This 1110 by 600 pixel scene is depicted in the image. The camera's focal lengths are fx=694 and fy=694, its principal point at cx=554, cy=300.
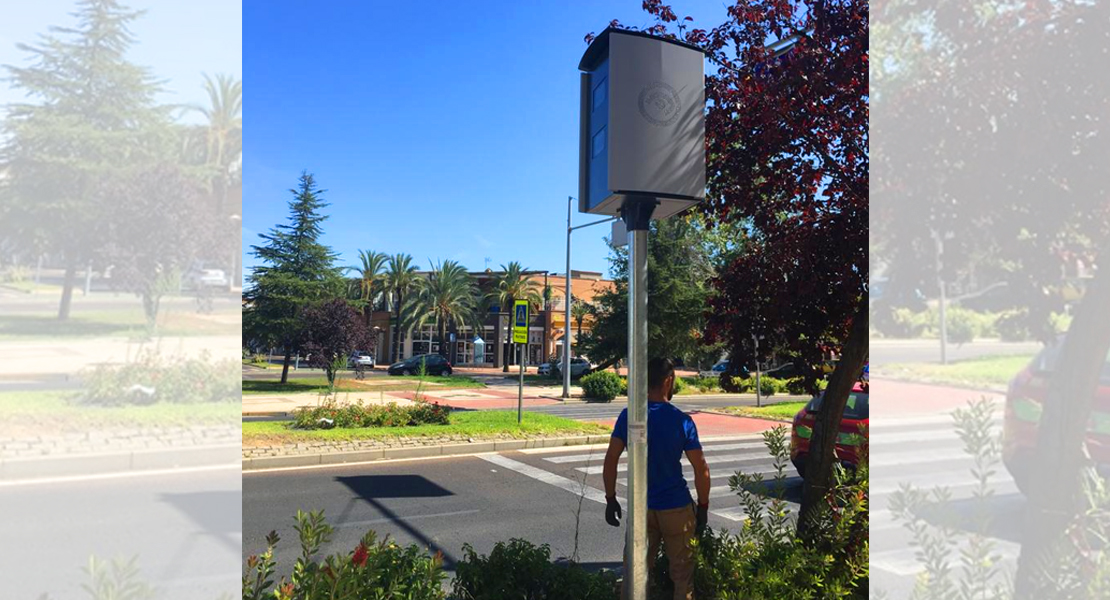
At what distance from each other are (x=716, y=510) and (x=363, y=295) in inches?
2124

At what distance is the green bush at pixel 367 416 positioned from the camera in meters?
14.5

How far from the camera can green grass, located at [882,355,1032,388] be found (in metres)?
1.54

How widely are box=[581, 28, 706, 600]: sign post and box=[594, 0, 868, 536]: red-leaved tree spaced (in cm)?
130

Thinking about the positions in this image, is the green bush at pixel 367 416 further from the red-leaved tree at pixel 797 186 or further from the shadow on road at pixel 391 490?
the red-leaved tree at pixel 797 186

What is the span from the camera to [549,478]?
10078 mm

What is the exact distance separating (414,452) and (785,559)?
9.03 m

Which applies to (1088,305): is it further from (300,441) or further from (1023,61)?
(300,441)

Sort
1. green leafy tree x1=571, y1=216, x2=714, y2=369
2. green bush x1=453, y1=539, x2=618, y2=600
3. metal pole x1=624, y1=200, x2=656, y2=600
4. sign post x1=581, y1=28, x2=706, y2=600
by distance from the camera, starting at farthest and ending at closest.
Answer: green leafy tree x1=571, y1=216, x2=714, y2=369 → green bush x1=453, y1=539, x2=618, y2=600 → metal pole x1=624, y1=200, x2=656, y2=600 → sign post x1=581, y1=28, x2=706, y2=600

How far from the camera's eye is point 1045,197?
62.5 inches

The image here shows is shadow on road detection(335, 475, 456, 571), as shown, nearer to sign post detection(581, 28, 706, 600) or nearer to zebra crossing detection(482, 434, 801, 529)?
zebra crossing detection(482, 434, 801, 529)

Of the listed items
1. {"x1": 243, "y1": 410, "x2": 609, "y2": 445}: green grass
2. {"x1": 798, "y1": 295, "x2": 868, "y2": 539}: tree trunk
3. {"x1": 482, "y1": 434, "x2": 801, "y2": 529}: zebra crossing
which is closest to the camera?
{"x1": 798, "y1": 295, "x2": 868, "y2": 539}: tree trunk

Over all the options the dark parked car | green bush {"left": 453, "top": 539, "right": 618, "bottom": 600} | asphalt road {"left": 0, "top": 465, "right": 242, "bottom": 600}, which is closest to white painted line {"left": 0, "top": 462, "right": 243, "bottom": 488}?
asphalt road {"left": 0, "top": 465, "right": 242, "bottom": 600}

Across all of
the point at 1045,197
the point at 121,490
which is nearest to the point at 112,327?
the point at 121,490

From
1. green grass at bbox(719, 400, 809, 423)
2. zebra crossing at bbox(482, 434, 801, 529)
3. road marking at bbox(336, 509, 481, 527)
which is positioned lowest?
green grass at bbox(719, 400, 809, 423)
